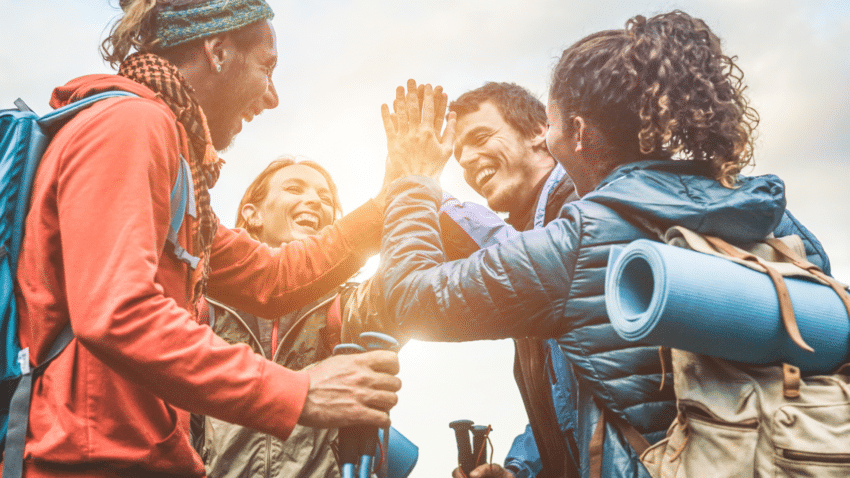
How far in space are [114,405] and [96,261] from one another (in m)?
0.37

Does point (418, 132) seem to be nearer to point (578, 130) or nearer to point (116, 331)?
point (578, 130)

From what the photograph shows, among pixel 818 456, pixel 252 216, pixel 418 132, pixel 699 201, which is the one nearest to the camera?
pixel 818 456

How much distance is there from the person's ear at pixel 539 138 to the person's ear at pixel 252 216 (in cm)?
241

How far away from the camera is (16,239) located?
1.63m

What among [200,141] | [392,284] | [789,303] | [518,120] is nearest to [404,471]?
[392,284]

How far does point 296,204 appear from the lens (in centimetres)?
539

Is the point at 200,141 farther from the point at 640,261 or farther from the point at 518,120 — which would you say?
the point at 518,120

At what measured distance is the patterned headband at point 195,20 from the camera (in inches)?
95.7

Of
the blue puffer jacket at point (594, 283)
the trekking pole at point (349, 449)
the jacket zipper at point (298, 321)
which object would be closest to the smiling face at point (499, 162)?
the jacket zipper at point (298, 321)

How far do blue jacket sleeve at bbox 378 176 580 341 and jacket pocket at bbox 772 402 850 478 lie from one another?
64cm

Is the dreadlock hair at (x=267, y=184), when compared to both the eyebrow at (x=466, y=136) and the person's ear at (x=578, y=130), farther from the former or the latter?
the person's ear at (x=578, y=130)

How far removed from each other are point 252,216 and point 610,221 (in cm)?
412

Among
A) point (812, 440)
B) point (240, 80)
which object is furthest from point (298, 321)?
point (812, 440)

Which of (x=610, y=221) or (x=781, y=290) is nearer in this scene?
(x=781, y=290)
